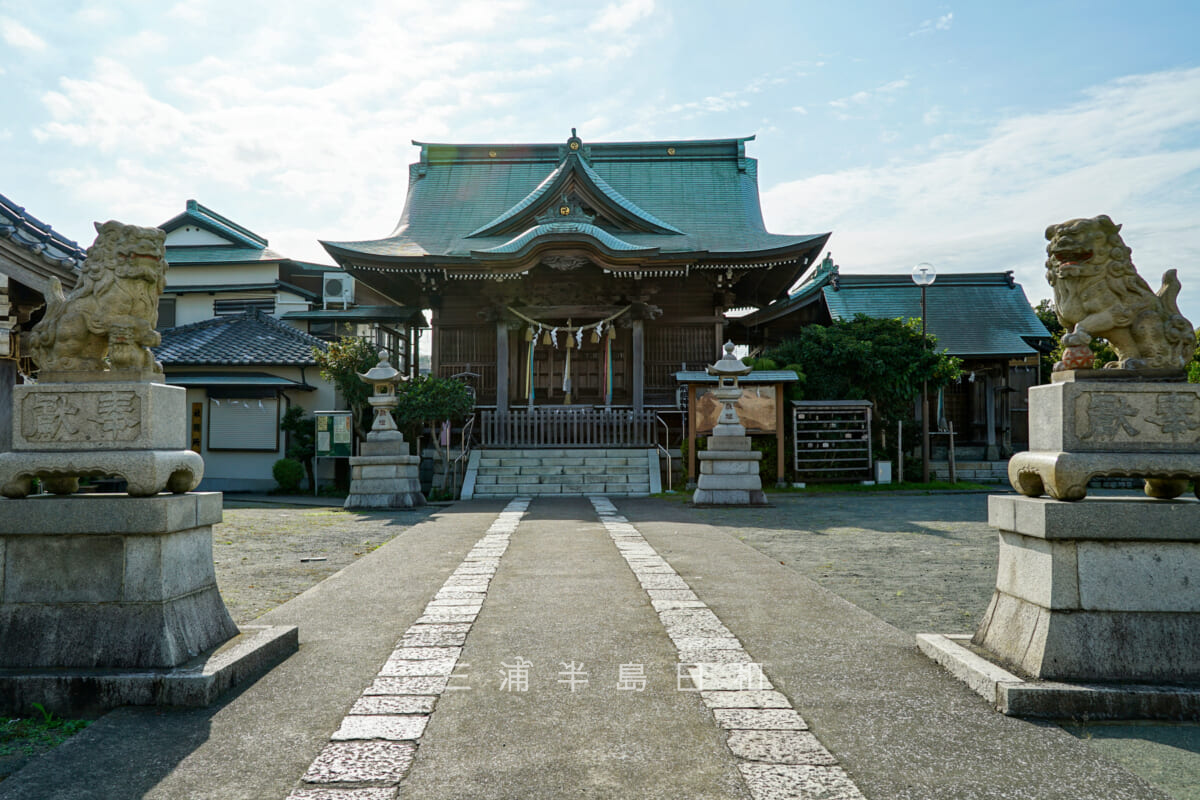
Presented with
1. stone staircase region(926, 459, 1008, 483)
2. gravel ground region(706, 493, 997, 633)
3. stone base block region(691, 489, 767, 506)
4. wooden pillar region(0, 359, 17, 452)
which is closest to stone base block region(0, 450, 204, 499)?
gravel ground region(706, 493, 997, 633)

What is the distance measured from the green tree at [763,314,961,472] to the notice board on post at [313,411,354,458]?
10073mm

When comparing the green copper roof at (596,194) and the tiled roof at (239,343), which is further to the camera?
the green copper roof at (596,194)

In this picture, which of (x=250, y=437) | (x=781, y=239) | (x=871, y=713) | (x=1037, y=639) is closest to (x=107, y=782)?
(x=871, y=713)

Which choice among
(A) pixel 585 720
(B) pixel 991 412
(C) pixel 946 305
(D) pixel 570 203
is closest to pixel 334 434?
(D) pixel 570 203

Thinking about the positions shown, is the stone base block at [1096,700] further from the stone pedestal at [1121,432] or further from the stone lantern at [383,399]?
the stone lantern at [383,399]

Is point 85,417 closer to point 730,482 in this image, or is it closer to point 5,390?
point 5,390

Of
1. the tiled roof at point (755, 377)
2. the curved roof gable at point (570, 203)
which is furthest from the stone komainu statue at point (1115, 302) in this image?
the curved roof gable at point (570, 203)

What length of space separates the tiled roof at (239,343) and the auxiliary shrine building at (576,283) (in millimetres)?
2893

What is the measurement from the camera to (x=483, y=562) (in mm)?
6957

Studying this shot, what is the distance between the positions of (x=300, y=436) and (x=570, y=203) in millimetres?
9210

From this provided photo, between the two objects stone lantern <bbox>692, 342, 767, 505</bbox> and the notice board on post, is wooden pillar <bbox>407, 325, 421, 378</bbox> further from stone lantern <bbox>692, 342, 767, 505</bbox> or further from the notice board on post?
stone lantern <bbox>692, 342, 767, 505</bbox>

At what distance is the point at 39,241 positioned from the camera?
36.4ft

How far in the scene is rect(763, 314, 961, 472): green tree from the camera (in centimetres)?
1695

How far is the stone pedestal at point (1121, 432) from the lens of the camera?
3342 mm
